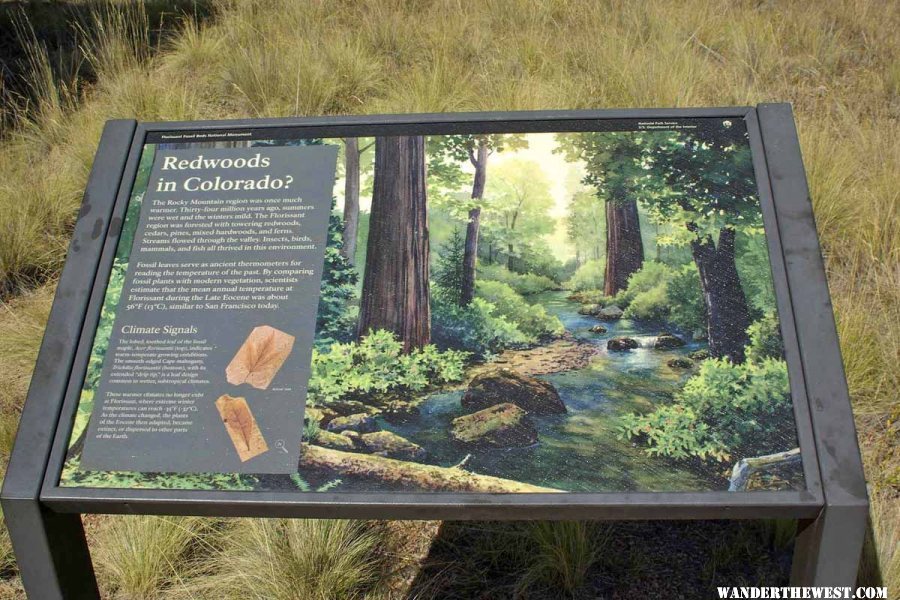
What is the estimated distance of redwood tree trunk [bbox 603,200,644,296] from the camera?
2381mm

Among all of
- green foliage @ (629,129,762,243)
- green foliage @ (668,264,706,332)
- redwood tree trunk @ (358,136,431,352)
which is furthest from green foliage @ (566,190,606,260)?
redwood tree trunk @ (358,136,431,352)

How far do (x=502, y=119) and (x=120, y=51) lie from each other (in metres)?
4.41

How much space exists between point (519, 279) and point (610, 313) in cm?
27

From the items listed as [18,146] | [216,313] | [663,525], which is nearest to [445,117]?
[216,313]

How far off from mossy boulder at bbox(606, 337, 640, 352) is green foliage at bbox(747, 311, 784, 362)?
30 centimetres

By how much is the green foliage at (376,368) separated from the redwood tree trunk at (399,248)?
0.03 meters

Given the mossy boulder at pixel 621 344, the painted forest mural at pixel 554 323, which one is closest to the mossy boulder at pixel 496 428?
the painted forest mural at pixel 554 323

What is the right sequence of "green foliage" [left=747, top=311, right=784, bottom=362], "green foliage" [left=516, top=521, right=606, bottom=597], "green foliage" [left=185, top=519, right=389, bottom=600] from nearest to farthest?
"green foliage" [left=747, top=311, right=784, bottom=362]
"green foliage" [left=185, top=519, right=389, bottom=600]
"green foliage" [left=516, top=521, right=606, bottom=597]

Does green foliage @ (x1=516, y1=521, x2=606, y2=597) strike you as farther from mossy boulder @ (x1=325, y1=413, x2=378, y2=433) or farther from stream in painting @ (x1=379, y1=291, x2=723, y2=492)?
mossy boulder @ (x1=325, y1=413, x2=378, y2=433)

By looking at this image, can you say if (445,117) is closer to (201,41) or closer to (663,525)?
(663,525)

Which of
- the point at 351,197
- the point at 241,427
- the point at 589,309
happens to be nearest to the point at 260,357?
the point at 241,427

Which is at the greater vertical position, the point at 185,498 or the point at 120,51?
the point at 120,51

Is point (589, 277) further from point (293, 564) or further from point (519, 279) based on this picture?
point (293, 564)

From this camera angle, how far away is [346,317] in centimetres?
228
